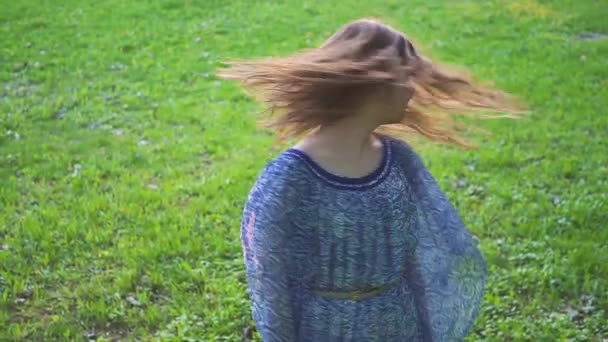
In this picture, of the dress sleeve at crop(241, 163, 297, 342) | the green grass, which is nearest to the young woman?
the dress sleeve at crop(241, 163, 297, 342)

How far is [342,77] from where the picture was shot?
1965 mm

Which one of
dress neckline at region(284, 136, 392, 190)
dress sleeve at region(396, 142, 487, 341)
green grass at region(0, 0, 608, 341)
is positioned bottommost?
green grass at region(0, 0, 608, 341)

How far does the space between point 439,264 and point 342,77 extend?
28.5 inches

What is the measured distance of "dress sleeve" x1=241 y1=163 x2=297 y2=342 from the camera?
200 centimetres

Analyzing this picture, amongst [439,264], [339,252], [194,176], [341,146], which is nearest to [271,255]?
[339,252]

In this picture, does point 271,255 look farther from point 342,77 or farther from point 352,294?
point 342,77

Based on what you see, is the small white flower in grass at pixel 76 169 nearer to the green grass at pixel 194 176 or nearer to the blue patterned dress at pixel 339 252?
the green grass at pixel 194 176

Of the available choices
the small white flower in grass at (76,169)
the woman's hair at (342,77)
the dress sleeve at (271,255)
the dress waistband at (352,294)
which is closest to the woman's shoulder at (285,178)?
the dress sleeve at (271,255)

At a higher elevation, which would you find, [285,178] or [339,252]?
[285,178]

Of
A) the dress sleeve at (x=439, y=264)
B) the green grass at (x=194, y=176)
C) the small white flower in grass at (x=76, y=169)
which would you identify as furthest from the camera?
the small white flower in grass at (x=76, y=169)

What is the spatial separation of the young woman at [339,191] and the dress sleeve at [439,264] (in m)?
0.05

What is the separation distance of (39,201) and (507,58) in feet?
18.4

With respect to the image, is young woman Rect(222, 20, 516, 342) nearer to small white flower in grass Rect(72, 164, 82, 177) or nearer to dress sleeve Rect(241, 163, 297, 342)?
dress sleeve Rect(241, 163, 297, 342)

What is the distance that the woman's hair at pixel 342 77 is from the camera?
1977 mm
